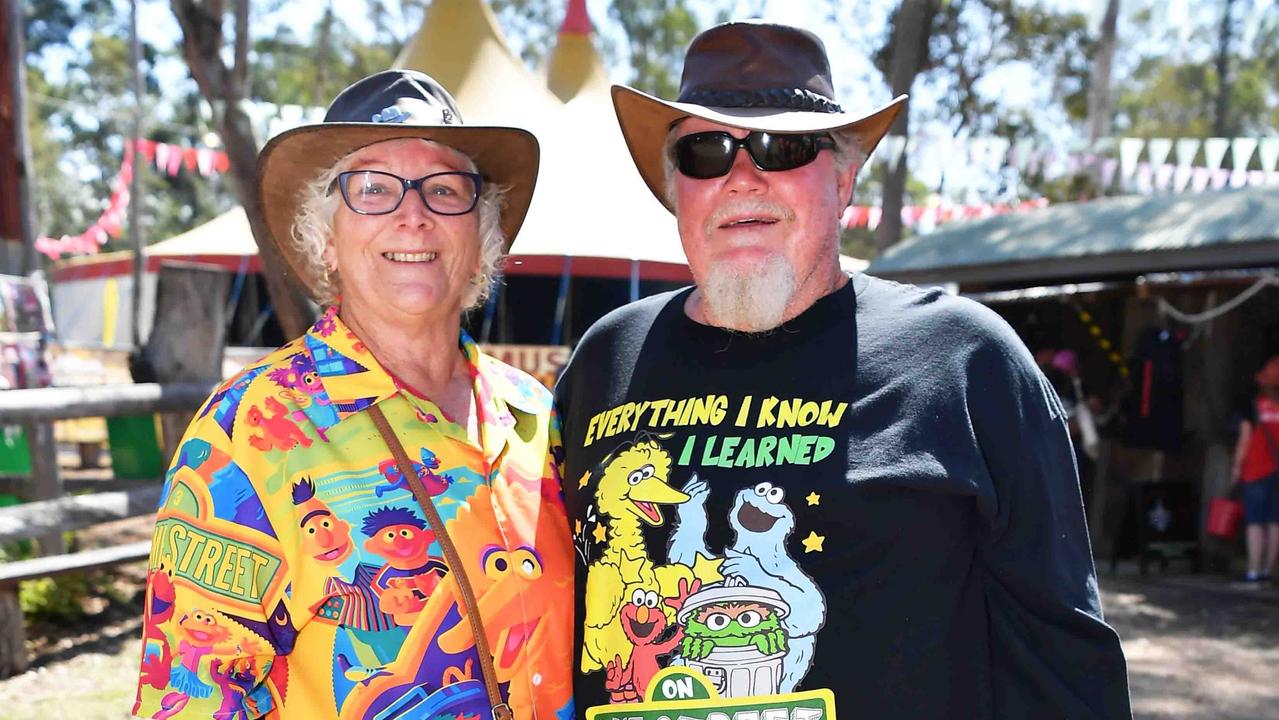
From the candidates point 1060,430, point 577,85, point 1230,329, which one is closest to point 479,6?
point 577,85

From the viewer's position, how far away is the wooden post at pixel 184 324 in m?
5.73

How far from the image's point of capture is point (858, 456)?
1.89 metres

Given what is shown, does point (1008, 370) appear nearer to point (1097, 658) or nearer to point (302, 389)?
point (1097, 658)

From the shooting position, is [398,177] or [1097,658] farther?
[398,177]

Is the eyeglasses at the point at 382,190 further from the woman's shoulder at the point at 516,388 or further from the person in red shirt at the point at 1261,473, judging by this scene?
the person in red shirt at the point at 1261,473

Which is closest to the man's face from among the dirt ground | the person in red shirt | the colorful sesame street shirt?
the colorful sesame street shirt

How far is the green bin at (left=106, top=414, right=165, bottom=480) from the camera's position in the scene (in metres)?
6.00

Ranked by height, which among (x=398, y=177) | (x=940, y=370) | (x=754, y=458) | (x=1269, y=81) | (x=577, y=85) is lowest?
(x=754, y=458)

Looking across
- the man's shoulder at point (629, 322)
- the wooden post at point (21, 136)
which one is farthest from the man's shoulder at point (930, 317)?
the wooden post at point (21, 136)

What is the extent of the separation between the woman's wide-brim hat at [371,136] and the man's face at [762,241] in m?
0.45

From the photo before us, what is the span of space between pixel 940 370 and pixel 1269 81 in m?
44.2

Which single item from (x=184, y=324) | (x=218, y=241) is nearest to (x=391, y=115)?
(x=184, y=324)

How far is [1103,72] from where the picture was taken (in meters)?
20.7

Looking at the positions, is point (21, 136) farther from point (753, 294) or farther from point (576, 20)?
point (576, 20)
